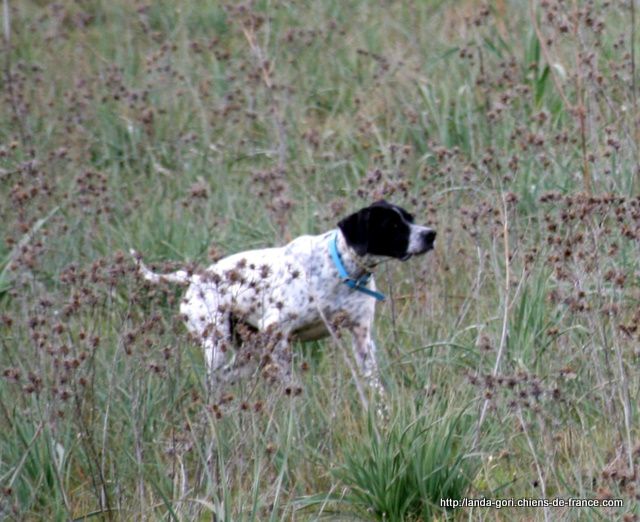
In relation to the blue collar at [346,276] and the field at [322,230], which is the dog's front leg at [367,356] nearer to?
the field at [322,230]

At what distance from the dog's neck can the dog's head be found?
0.13ft

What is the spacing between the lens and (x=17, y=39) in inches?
430

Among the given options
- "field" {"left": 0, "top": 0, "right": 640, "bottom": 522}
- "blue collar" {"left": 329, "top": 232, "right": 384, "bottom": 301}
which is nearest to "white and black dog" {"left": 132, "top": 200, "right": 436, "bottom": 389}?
"blue collar" {"left": 329, "top": 232, "right": 384, "bottom": 301}

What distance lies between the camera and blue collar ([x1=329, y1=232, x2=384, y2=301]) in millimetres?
6004

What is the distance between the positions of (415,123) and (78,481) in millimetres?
3877

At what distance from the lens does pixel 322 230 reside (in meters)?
7.12

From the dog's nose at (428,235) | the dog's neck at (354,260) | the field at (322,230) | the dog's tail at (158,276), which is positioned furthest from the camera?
the dog's neck at (354,260)

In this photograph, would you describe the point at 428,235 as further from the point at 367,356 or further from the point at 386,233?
the point at 367,356

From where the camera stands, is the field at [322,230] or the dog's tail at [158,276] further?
the dog's tail at [158,276]

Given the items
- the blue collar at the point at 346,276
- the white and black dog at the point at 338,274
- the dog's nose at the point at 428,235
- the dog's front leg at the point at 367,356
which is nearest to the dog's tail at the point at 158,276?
the white and black dog at the point at 338,274

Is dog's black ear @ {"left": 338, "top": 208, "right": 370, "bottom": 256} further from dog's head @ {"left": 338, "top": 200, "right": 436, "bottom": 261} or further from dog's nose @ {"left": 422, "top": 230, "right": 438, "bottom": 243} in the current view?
dog's nose @ {"left": 422, "top": 230, "right": 438, "bottom": 243}

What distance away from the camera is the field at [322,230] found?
458 centimetres

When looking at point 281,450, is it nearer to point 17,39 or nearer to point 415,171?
point 415,171

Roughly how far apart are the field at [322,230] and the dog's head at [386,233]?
16 cm
